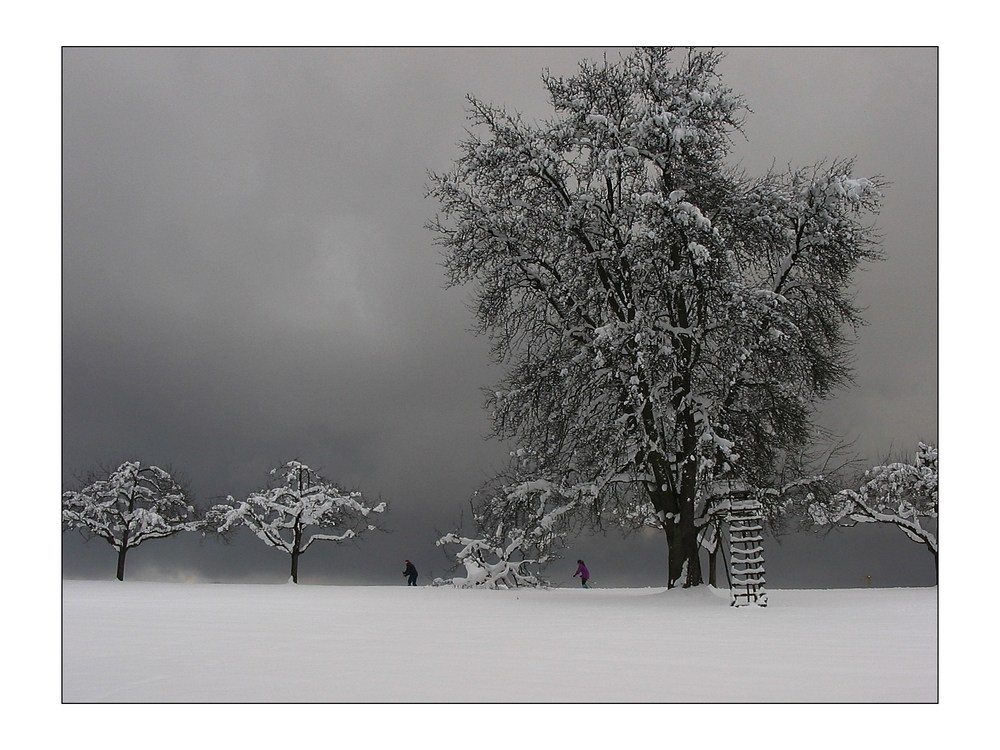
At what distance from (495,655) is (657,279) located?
13.0 m

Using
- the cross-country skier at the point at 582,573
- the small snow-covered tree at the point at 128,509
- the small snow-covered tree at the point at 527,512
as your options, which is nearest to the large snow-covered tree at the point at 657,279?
the small snow-covered tree at the point at 527,512

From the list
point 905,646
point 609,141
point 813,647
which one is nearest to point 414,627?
point 813,647

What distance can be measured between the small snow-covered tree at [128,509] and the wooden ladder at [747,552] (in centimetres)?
3292

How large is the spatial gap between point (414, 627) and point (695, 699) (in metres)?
5.66

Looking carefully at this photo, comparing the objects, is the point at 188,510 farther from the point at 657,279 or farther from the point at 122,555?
the point at 657,279

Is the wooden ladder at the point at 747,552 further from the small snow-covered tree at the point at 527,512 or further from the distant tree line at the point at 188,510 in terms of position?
the distant tree line at the point at 188,510

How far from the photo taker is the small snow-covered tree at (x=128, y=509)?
42.4m

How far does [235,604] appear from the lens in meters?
17.1

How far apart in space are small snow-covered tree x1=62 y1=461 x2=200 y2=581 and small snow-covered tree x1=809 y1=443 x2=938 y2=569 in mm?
31031

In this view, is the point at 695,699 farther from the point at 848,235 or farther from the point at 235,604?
the point at 848,235

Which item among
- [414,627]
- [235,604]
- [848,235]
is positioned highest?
[848,235]

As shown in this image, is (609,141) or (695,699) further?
(609,141)

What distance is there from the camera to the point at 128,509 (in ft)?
143

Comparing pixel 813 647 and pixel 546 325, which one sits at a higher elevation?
pixel 546 325
